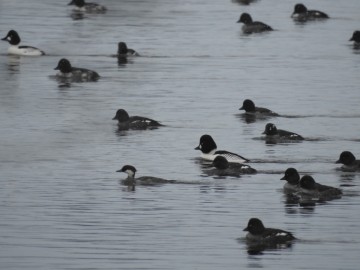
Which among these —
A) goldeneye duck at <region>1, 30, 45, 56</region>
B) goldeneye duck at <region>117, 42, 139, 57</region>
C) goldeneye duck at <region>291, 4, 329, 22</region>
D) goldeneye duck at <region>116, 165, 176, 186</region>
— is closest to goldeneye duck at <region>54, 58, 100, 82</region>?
goldeneye duck at <region>117, 42, 139, 57</region>

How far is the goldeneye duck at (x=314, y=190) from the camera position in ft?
111

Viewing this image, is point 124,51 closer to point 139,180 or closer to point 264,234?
point 139,180

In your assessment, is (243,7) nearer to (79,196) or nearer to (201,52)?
(201,52)

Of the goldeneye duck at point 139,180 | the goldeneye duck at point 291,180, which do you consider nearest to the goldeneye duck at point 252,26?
the goldeneye duck at point 139,180

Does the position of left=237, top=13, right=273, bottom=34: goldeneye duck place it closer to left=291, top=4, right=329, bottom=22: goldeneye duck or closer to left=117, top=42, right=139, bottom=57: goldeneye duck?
left=291, top=4, right=329, bottom=22: goldeneye duck

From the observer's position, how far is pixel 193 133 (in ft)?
143

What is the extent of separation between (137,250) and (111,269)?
5.61 ft

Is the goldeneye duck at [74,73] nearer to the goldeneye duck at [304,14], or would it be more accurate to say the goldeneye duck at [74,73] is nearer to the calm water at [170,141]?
the calm water at [170,141]

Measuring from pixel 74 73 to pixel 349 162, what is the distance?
1939cm

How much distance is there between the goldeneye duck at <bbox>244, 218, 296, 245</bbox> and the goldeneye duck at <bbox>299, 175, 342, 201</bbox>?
170 inches

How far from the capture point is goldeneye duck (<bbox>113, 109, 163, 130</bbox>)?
43.9 metres

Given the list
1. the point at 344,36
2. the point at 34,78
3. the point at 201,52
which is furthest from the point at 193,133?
the point at 344,36

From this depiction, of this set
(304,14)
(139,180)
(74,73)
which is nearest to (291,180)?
(139,180)

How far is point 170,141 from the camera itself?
138ft
